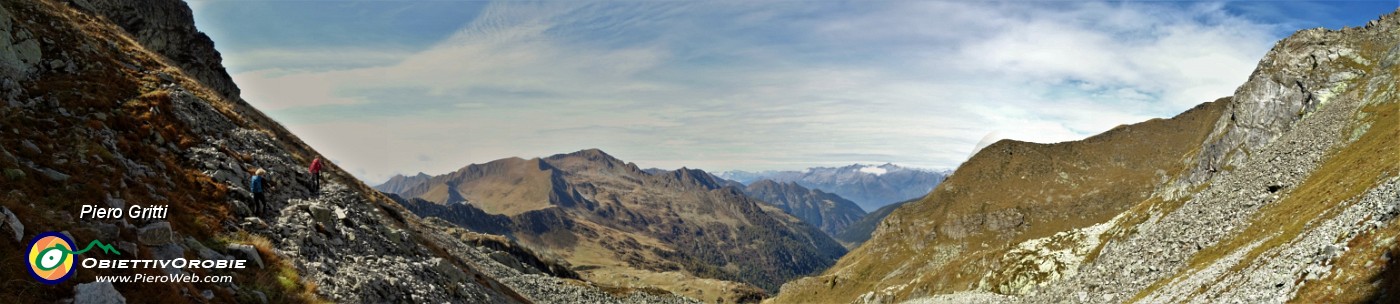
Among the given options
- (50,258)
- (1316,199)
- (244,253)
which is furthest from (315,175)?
(1316,199)

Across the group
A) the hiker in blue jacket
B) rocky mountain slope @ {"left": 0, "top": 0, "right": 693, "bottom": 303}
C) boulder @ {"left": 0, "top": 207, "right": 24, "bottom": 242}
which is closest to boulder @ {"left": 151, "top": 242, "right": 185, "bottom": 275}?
rocky mountain slope @ {"left": 0, "top": 0, "right": 693, "bottom": 303}

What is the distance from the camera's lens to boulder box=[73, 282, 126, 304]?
13.9 metres

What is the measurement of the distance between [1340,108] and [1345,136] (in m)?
15.9

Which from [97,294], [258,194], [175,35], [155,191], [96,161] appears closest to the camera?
[97,294]

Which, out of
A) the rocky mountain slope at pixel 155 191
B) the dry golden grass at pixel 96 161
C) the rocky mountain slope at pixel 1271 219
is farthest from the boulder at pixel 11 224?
the rocky mountain slope at pixel 1271 219

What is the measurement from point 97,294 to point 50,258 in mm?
1674

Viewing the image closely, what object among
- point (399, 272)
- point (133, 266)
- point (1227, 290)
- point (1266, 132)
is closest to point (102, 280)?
point (133, 266)

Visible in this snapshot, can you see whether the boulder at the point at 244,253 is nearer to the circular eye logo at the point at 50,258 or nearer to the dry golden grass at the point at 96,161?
the dry golden grass at the point at 96,161

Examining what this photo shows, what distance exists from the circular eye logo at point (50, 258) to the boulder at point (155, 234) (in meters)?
3.47

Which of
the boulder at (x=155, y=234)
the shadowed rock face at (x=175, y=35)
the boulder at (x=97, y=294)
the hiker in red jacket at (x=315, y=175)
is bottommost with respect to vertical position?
the boulder at (x=97, y=294)

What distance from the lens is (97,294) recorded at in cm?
1427

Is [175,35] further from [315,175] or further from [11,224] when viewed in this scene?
[11,224]

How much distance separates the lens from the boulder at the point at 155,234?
19.0 metres

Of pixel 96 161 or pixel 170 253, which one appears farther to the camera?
pixel 96 161
